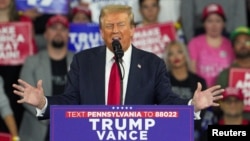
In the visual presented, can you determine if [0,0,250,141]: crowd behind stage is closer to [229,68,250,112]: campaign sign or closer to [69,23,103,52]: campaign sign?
[229,68,250,112]: campaign sign

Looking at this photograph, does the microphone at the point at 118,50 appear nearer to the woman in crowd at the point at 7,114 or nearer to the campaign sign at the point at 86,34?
the woman in crowd at the point at 7,114

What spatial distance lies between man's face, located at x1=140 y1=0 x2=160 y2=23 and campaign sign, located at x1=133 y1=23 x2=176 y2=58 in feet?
0.46

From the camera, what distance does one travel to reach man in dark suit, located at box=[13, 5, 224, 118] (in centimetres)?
498

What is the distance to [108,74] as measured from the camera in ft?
16.8

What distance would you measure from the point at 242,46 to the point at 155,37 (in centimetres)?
91

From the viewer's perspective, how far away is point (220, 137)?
516 centimetres

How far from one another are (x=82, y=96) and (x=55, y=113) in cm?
72

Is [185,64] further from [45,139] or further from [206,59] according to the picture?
[45,139]

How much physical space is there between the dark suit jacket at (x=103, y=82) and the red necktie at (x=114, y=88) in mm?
49

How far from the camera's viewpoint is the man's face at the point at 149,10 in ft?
30.5

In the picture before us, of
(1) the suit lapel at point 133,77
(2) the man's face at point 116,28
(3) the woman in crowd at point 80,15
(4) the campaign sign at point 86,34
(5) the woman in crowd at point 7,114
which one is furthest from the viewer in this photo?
(3) the woman in crowd at point 80,15

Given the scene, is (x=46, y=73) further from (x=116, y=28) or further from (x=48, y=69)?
(x=116, y=28)

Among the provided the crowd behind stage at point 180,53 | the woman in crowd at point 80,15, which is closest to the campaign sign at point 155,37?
the crowd behind stage at point 180,53

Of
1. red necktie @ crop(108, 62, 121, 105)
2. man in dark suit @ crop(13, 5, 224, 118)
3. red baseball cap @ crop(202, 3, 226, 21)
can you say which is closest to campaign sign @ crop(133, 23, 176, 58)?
red baseball cap @ crop(202, 3, 226, 21)
